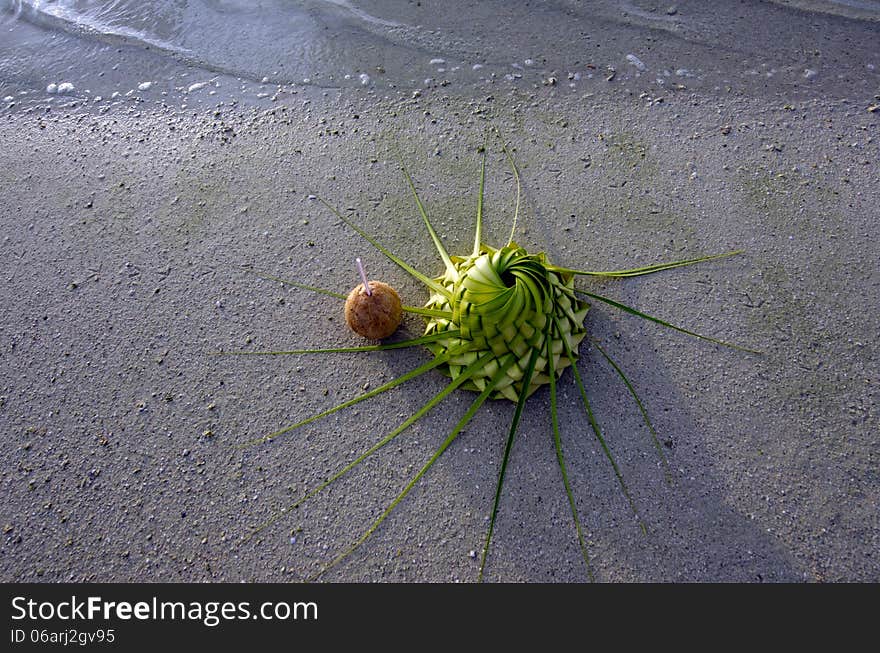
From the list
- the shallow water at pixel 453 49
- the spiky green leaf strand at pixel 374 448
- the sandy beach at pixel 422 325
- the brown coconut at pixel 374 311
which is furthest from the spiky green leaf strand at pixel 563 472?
the shallow water at pixel 453 49

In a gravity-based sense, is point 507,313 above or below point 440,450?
above

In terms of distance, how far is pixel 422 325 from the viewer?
1.87 meters

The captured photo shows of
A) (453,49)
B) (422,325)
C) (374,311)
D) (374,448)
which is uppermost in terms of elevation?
(453,49)

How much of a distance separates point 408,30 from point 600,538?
2367 millimetres

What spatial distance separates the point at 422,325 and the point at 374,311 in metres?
0.23

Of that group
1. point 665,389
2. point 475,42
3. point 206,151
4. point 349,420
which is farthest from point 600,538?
point 475,42

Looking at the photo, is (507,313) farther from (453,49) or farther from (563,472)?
(453,49)

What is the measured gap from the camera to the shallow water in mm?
2562

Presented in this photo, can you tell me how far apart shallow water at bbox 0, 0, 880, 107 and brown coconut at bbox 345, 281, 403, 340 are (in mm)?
1250

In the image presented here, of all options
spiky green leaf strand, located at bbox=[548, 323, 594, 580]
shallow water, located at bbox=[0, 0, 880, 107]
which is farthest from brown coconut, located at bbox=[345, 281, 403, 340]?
shallow water, located at bbox=[0, 0, 880, 107]

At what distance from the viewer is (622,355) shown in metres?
1.81

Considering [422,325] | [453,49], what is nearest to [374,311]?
[422,325]

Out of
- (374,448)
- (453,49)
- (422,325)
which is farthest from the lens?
(453,49)

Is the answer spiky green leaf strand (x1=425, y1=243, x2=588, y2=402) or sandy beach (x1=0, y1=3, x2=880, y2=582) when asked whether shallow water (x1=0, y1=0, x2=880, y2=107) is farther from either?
spiky green leaf strand (x1=425, y1=243, x2=588, y2=402)
